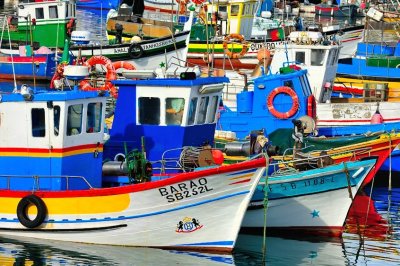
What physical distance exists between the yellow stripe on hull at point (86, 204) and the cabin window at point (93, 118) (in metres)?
1.46

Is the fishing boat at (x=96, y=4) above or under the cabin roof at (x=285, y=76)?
under

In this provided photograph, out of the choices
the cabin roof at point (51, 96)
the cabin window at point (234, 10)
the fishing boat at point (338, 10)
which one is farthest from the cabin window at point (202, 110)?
the fishing boat at point (338, 10)

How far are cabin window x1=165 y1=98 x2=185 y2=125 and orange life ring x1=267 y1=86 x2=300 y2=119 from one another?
277 inches

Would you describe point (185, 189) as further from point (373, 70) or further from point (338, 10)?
point (338, 10)

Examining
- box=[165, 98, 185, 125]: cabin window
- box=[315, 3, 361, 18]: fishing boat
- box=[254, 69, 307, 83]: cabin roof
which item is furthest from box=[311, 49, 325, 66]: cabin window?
box=[315, 3, 361, 18]: fishing boat

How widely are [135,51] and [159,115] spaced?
23.8m

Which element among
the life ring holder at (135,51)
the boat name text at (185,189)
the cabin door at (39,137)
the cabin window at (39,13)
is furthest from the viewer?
the cabin window at (39,13)

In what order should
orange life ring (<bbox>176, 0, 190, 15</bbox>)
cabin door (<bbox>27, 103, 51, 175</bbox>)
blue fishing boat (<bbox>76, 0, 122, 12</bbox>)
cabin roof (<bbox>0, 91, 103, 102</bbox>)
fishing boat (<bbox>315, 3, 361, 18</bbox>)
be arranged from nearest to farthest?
1. cabin roof (<bbox>0, 91, 103, 102</bbox>)
2. cabin door (<bbox>27, 103, 51, 175</bbox>)
3. orange life ring (<bbox>176, 0, 190, 15</bbox>)
4. fishing boat (<bbox>315, 3, 361, 18</bbox>)
5. blue fishing boat (<bbox>76, 0, 122, 12</bbox>)

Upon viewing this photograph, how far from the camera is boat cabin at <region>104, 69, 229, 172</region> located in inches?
935

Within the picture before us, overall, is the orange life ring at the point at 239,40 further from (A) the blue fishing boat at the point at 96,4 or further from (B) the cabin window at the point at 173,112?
(A) the blue fishing boat at the point at 96,4

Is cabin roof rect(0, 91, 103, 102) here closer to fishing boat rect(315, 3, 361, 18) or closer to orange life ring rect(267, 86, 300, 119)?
orange life ring rect(267, 86, 300, 119)

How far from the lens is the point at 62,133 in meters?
21.8

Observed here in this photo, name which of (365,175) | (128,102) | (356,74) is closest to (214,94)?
(128,102)

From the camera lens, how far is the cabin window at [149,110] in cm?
2394
